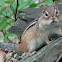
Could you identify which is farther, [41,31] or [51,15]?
[41,31]

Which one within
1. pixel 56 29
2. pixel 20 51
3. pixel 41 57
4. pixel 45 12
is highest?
pixel 45 12

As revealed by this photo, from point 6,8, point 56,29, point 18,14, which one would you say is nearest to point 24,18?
point 18,14

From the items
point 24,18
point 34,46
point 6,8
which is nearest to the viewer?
point 34,46

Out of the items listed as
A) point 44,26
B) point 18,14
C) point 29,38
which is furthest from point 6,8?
point 44,26

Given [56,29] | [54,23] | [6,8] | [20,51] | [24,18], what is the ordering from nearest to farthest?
[54,23] → [56,29] → [20,51] → [6,8] → [24,18]

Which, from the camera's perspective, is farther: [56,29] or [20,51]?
[20,51]

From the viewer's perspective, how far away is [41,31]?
3.97 metres

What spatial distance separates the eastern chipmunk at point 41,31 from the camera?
3615 millimetres

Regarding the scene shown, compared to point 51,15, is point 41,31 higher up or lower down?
lower down

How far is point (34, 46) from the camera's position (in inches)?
166

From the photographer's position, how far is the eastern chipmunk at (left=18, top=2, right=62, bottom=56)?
362cm

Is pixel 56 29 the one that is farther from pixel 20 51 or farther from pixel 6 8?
pixel 6 8

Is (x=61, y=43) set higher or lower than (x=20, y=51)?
higher

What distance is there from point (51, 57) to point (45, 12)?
2.29 ft
